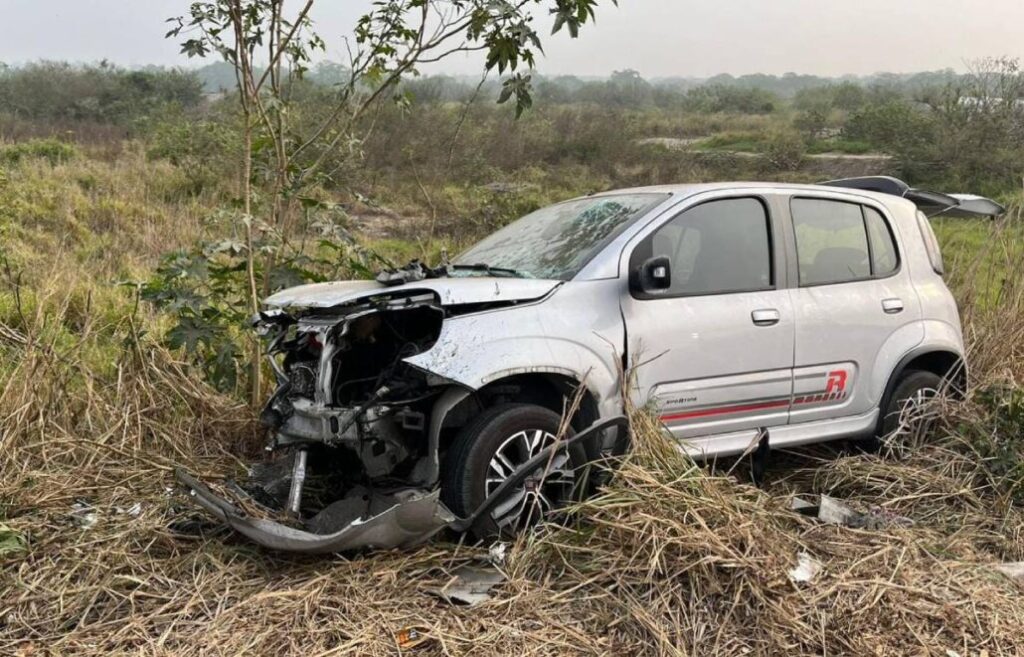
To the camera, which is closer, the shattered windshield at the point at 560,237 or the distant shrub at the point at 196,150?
the shattered windshield at the point at 560,237

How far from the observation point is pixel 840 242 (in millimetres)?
4910

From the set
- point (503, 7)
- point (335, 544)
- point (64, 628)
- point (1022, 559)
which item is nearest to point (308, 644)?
point (335, 544)

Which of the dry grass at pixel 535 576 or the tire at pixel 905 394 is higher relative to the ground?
the tire at pixel 905 394

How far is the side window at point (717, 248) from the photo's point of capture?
4297 mm

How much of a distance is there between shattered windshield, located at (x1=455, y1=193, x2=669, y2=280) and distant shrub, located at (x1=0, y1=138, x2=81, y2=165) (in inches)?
604

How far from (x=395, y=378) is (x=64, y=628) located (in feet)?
5.01

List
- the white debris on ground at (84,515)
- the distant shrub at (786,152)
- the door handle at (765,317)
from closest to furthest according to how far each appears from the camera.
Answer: the white debris on ground at (84,515) → the door handle at (765,317) → the distant shrub at (786,152)

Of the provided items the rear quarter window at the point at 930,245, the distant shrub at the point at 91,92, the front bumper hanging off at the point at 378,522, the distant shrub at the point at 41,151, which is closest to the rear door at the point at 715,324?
the front bumper hanging off at the point at 378,522

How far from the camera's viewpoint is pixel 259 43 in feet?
17.3

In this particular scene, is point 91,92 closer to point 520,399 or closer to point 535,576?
point 520,399

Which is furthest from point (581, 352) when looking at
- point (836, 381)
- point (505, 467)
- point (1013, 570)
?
point (1013, 570)

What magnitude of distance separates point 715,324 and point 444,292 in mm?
1411

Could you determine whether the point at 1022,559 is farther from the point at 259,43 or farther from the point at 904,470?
the point at 259,43

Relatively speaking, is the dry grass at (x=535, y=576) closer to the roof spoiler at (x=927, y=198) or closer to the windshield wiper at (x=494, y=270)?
the windshield wiper at (x=494, y=270)
